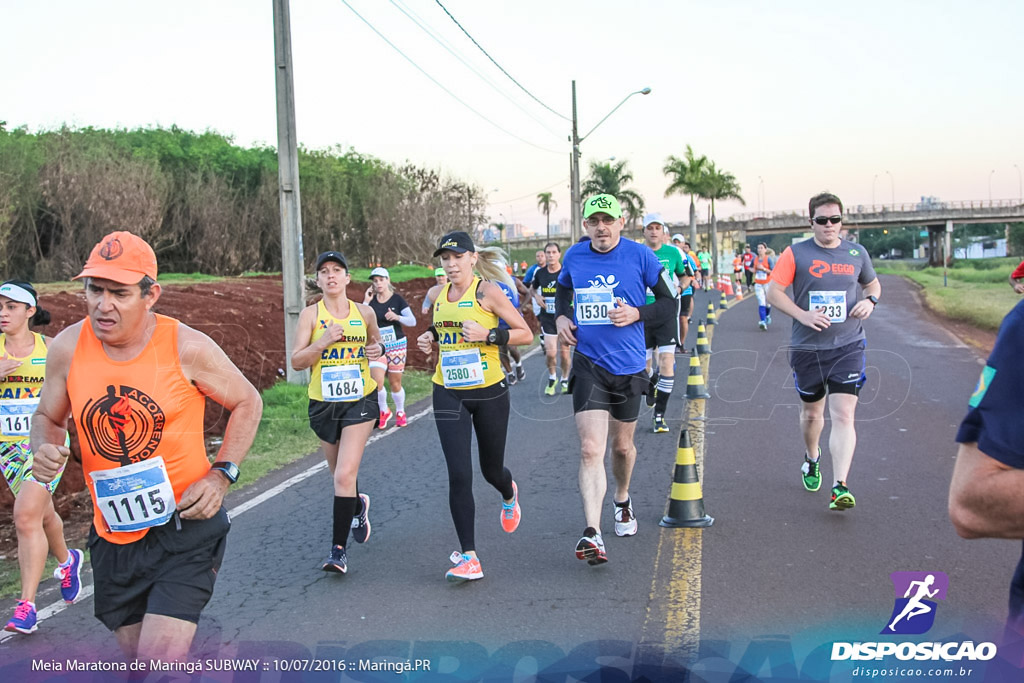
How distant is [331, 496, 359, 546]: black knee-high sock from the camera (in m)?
5.88

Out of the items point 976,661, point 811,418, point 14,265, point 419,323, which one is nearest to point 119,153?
point 14,265

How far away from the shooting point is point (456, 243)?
5992 millimetres

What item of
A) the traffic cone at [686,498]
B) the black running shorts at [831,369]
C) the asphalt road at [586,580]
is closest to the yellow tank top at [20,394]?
the asphalt road at [586,580]

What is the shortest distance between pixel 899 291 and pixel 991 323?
18609mm

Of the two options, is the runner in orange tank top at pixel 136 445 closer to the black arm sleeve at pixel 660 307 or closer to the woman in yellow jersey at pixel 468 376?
the woman in yellow jersey at pixel 468 376

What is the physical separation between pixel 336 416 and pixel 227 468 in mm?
2559

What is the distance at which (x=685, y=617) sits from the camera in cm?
480

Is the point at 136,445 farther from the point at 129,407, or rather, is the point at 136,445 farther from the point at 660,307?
the point at 660,307

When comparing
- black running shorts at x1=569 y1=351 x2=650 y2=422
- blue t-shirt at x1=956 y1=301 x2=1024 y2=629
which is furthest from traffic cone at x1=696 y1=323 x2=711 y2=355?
blue t-shirt at x1=956 y1=301 x2=1024 y2=629

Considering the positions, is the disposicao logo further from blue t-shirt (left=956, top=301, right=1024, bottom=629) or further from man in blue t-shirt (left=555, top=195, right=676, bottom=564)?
man in blue t-shirt (left=555, top=195, right=676, bottom=564)

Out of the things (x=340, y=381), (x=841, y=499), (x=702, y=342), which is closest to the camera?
(x=340, y=381)

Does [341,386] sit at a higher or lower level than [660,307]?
lower

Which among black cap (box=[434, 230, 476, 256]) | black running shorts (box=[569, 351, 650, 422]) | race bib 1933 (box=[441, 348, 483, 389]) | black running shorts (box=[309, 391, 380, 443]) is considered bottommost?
black running shorts (box=[309, 391, 380, 443])

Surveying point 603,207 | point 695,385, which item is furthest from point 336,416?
point 695,385
